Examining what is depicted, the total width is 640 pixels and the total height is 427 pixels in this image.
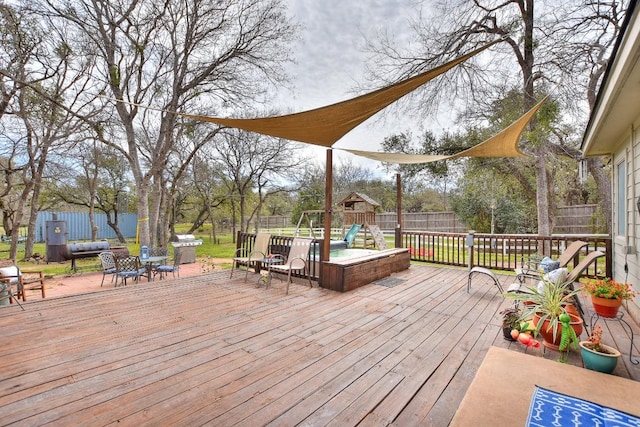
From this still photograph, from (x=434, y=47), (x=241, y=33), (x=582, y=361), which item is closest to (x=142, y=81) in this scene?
(x=241, y=33)

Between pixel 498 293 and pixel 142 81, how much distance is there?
1156 centimetres

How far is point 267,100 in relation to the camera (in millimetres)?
9773

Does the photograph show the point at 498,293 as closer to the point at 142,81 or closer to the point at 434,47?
the point at 434,47

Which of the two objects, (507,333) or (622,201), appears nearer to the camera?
(507,333)

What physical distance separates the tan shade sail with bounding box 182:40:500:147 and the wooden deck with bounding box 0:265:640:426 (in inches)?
97.7

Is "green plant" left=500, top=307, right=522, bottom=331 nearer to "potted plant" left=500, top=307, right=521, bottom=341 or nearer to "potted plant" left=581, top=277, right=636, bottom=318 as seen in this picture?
"potted plant" left=500, top=307, right=521, bottom=341

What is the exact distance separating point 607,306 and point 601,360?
165 cm

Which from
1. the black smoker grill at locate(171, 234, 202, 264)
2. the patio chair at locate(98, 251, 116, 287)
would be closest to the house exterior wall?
the patio chair at locate(98, 251, 116, 287)

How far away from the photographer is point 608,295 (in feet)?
10.6

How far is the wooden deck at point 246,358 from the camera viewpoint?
184cm

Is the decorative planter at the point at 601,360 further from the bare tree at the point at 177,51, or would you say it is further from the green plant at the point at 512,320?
the bare tree at the point at 177,51

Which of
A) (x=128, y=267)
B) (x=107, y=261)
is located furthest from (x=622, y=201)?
(x=107, y=261)

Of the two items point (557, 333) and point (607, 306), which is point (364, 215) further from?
point (557, 333)

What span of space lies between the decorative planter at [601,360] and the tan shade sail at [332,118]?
284cm
